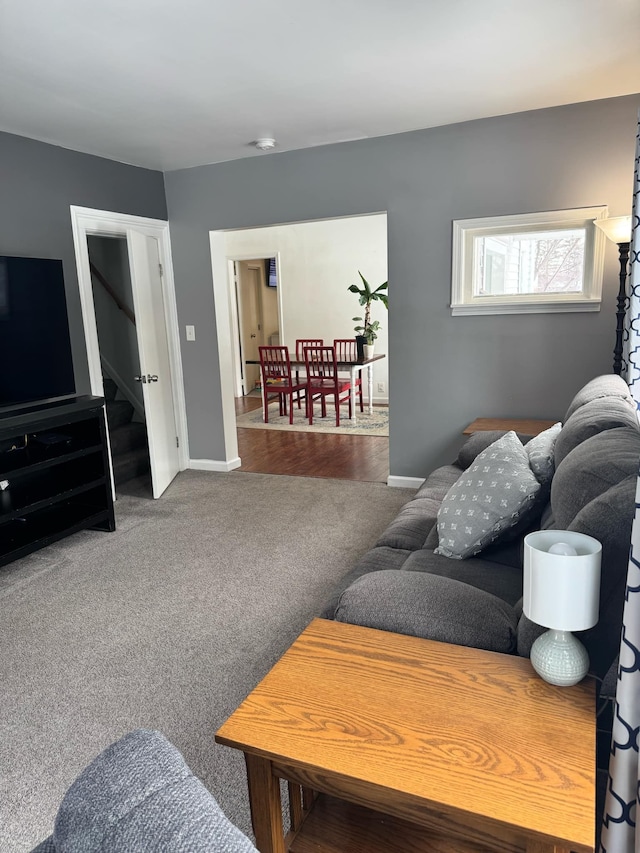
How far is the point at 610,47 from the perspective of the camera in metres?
2.70

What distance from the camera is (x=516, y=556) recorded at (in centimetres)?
211

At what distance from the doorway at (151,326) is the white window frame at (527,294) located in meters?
2.24

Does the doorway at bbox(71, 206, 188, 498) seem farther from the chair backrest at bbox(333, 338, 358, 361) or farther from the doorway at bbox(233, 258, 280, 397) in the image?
the doorway at bbox(233, 258, 280, 397)

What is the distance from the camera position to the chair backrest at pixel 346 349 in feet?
24.2

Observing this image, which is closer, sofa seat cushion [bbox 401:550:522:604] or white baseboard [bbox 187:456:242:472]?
sofa seat cushion [bbox 401:550:522:604]

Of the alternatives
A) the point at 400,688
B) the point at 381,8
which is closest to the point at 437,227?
the point at 381,8

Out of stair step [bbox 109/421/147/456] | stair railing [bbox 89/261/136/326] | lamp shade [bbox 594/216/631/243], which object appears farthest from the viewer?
stair railing [bbox 89/261/136/326]

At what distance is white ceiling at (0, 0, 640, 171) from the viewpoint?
2266mm

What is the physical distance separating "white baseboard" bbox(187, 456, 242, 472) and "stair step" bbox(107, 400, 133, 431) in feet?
2.36

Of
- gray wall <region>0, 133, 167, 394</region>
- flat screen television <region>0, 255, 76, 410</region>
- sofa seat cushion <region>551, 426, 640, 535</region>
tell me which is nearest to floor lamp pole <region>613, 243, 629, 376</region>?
sofa seat cushion <region>551, 426, 640, 535</region>

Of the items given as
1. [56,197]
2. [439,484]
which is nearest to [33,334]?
[56,197]

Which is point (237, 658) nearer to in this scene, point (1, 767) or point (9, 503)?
point (1, 767)

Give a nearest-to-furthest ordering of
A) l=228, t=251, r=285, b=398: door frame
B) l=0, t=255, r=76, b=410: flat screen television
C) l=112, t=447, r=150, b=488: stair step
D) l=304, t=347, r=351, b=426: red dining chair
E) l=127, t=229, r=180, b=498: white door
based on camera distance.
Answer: l=0, t=255, r=76, b=410: flat screen television → l=127, t=229, r=180, b=498: white door → l=112, t=447, r=150, b=488: stair step → l=304, t=347, r=351, b=426: red dining chair → l=228, t=251, r=285, b=398: door frame

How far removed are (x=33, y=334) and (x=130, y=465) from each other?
1.71 meters
